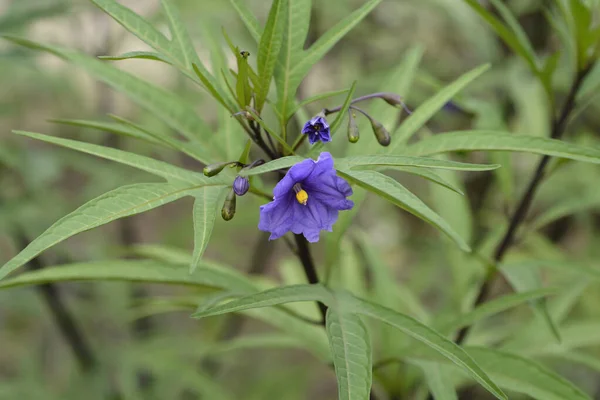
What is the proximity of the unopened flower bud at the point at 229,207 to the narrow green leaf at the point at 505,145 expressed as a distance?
0.33 m

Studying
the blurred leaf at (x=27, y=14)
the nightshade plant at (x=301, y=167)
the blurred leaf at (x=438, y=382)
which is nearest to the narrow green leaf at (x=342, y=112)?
the nightshade plant at (x=301, y=167)

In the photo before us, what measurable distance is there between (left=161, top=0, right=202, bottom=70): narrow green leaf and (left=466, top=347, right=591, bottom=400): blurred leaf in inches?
28.0

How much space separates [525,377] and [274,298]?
1.69 feet

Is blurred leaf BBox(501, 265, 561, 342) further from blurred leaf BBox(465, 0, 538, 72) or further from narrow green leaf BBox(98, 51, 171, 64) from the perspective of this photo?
narrow green leaf BBox(98, 51, 171, 64)

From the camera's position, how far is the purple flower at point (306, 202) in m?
0.84

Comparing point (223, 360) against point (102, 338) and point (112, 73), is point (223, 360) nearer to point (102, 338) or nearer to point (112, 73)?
point (102, 338)

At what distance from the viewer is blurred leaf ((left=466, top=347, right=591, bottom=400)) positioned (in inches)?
39.8

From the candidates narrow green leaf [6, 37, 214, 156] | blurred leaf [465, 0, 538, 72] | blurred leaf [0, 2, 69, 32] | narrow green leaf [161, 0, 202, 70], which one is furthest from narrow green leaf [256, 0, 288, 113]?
blurred leaf [0, 2, 69, 32]

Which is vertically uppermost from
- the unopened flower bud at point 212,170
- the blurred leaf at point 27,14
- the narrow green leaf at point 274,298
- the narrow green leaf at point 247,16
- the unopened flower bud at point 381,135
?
the blurred leaf at point 27,14

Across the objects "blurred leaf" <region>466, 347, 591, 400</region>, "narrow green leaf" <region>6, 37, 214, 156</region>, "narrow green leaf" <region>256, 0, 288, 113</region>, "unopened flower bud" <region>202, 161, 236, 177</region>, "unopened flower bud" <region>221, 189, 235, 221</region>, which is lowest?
"blurred leaf" <region>466, 347, 591, 400</region>

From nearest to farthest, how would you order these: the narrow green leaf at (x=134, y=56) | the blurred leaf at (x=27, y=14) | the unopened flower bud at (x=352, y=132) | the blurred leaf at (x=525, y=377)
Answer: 1. the narrow green leaf at (x=134, y=56)
2. the unopened flower bud at (x=352, y=132)
3. the blurred leaf at (x=525, y=377)
4. the blurred leaf at (x=27, y=14)

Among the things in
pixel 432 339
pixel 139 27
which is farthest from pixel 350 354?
pixel 139 27

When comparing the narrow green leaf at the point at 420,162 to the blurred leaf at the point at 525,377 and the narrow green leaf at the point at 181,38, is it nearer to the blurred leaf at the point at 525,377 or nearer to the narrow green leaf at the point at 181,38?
the narrow green leaf at the point at 181,38

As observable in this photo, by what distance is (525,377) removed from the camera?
1.04m
